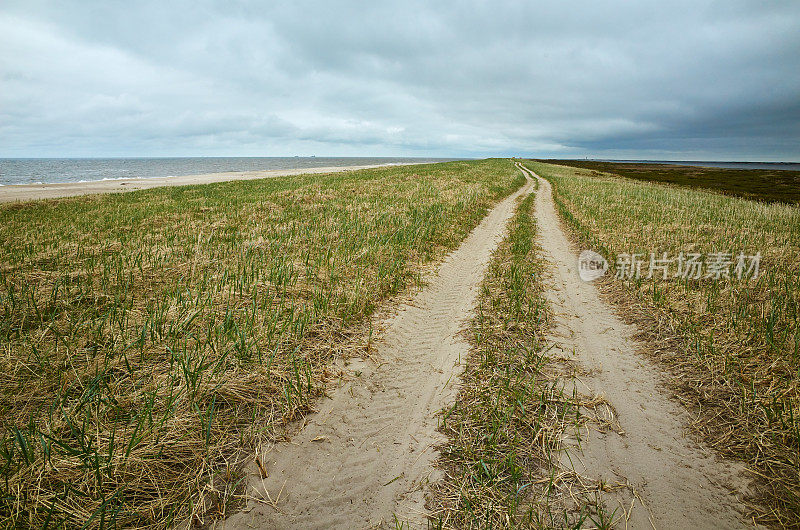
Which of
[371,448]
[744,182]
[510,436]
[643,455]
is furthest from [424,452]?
[744,182]

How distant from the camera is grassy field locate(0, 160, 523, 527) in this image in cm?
270

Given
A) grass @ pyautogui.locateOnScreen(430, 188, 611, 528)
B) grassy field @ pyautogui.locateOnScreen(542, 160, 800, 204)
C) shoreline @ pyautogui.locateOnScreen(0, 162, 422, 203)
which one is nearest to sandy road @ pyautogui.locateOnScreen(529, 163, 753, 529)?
grass @ pyautogui.locateOnScreen(430, 188, 611, 528)

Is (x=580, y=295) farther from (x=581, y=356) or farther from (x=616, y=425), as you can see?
(x=616, y=425)

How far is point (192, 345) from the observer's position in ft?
15.1

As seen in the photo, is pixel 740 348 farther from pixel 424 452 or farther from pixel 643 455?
pixel 424 452

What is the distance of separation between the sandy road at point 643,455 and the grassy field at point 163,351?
3.15 m

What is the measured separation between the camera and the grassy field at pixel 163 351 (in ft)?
Answer: 8.85

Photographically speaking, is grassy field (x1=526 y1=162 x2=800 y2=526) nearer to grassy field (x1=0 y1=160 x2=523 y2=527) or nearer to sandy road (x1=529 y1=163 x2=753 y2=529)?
sandy road (x1=529 y1=163 x2=753 y2=529)

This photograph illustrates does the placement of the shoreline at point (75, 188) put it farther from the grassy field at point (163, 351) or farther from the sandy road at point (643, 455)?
the sandy road at point (643, 455)

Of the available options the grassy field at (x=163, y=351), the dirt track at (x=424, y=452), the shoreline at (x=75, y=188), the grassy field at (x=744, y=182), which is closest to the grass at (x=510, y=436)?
the dirt track at (x=424, y=452)

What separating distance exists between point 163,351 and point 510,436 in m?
4.56

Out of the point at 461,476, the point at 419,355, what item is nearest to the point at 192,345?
the point at 419,355

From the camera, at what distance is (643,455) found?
3242mm

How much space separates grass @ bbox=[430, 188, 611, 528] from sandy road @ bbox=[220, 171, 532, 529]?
0.24 meters
